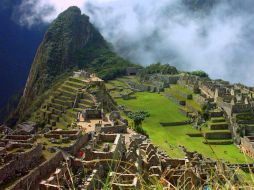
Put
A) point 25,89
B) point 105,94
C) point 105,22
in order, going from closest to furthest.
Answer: point 105,94
point 25,89
point 105,22

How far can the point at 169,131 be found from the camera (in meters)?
59.1

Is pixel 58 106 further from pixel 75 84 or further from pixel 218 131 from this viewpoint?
pixel 218 131

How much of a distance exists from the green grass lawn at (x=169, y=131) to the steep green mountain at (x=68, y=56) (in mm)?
19113

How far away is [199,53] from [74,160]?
16466cm

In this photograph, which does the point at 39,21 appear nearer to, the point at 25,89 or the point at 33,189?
the point at 25,89

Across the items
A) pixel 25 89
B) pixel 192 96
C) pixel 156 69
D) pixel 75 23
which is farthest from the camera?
pixel 75 23

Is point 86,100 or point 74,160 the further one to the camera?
point 86,100

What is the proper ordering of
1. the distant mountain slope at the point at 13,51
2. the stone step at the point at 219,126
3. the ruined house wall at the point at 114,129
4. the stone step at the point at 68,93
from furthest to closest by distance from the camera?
1. the distant mountain slope at the point at 13,51
2. the stone step at the point at 219,126
3. the stone step at the point at 68,93
4. the ruined house wall at the point at 114,129

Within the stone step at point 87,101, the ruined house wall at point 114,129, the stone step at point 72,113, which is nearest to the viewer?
the ruined house wall at point 114,129

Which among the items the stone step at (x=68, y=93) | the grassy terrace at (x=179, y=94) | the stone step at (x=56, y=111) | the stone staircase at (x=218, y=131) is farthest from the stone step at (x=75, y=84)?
the stone staircase at (x=218, y=131)

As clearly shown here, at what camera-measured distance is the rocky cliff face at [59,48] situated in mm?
99562

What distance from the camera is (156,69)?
10638cm

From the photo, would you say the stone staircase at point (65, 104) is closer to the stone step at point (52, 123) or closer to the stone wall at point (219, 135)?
the stone step at point (52, 123)

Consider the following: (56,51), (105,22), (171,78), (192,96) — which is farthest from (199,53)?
(192,96)
